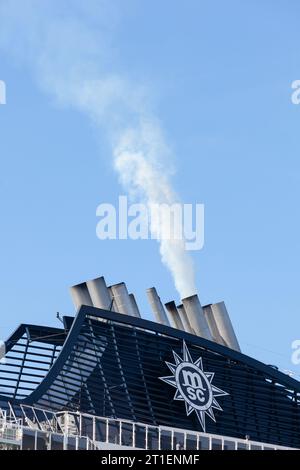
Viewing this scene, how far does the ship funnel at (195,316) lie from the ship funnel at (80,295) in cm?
855

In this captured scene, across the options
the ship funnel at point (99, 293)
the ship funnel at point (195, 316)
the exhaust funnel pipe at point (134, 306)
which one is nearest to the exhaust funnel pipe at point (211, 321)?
the ship funnel at point (195, 316)

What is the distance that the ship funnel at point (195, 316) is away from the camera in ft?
353

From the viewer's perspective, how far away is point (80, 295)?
104m

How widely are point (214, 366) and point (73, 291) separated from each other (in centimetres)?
1278

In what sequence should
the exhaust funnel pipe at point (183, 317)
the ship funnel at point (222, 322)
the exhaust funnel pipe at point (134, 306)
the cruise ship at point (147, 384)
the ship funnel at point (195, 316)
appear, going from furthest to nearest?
the ship funnel at point (222, 322) → the exhaust funnel pipe at point (134, 306) → the exhaust funnel pipe at point (183, 317) → the ship funnel at point (195, 316) → the cruise ship at point (147, 384)

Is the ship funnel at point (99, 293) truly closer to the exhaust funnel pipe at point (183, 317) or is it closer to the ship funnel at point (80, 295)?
the ship funnel at point (80, 295)

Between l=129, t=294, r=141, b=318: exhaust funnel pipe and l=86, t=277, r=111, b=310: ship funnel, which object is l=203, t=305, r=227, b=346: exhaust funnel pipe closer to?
l=129, t=294, r=141, b=318: exhaust funnel pipe

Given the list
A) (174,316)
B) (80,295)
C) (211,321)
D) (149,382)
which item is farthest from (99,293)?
(211,321)

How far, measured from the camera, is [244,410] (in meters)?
102

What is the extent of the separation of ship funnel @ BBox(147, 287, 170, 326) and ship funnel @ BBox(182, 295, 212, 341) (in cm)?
212

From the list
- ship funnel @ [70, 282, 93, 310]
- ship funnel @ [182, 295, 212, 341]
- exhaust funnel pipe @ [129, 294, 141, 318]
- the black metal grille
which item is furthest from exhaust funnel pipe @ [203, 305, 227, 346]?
ship funnel @ [70, 282, 93, 310]
